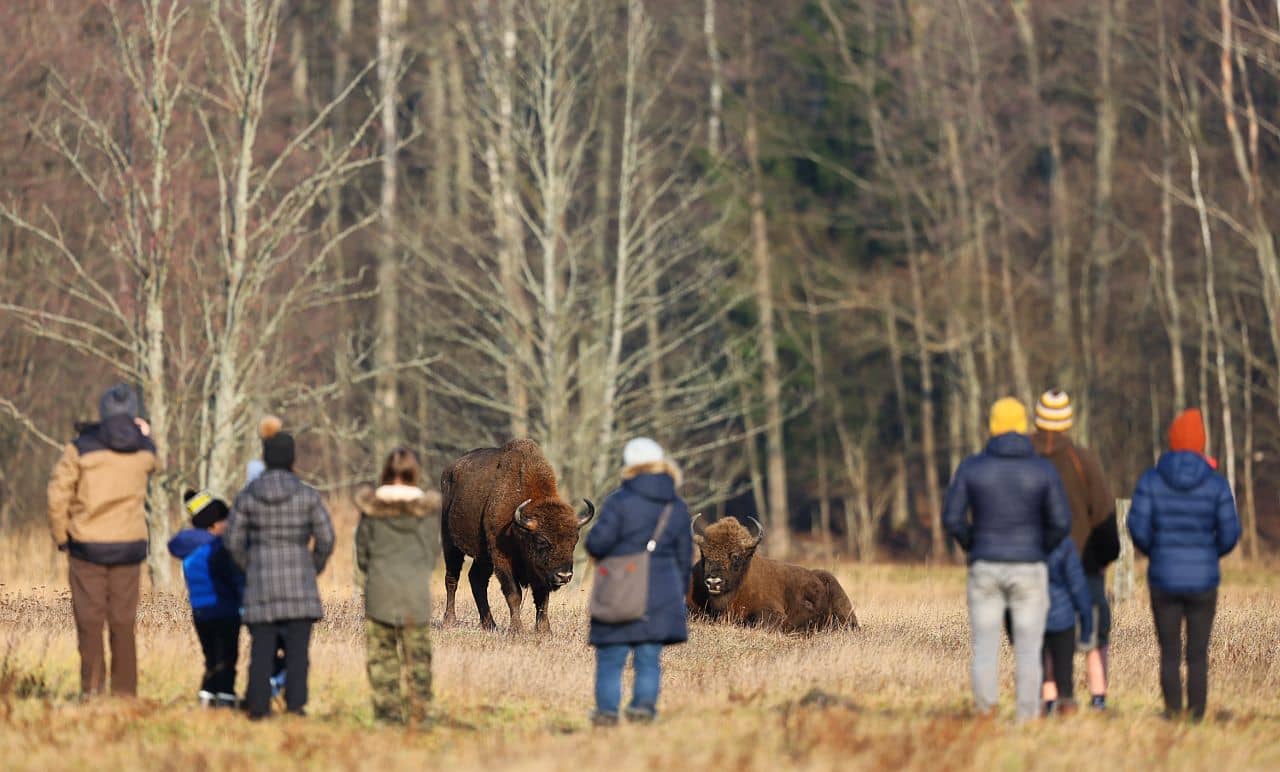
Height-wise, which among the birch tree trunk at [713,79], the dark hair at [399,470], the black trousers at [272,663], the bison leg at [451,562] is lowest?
the black trousers at [272,663]

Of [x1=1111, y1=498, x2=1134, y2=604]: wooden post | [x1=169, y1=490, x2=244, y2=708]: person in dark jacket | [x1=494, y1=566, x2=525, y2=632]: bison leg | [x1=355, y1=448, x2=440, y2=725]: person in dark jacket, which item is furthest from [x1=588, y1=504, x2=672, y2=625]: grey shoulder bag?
[x1=1111, y1=498, x2=1134, y2=604]: wooden post

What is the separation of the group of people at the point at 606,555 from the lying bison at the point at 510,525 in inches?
253

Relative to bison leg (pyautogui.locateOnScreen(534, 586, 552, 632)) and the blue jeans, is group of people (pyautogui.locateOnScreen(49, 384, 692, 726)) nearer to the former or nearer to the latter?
the blue jeans

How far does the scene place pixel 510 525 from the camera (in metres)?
19.7

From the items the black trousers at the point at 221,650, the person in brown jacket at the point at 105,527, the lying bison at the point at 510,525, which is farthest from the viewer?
the lying bison at the point at 510,525

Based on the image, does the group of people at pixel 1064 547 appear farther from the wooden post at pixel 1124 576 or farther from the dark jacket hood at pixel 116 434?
the wooden post at pixel 1124 576

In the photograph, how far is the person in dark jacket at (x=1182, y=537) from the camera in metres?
12.5

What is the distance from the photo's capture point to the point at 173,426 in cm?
2833

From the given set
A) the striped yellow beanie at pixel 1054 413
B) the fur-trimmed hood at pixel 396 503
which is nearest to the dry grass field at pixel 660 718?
the fur-trimmed hood at pixel 396 503

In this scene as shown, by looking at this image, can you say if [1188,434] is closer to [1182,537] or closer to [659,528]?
[1182,537]

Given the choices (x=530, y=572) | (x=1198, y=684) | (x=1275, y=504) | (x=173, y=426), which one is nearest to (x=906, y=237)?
(x=1275, y=504)

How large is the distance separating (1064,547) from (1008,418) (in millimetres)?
944

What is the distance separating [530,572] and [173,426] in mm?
10671

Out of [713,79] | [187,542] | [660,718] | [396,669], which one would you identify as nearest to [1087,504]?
[660,718]
